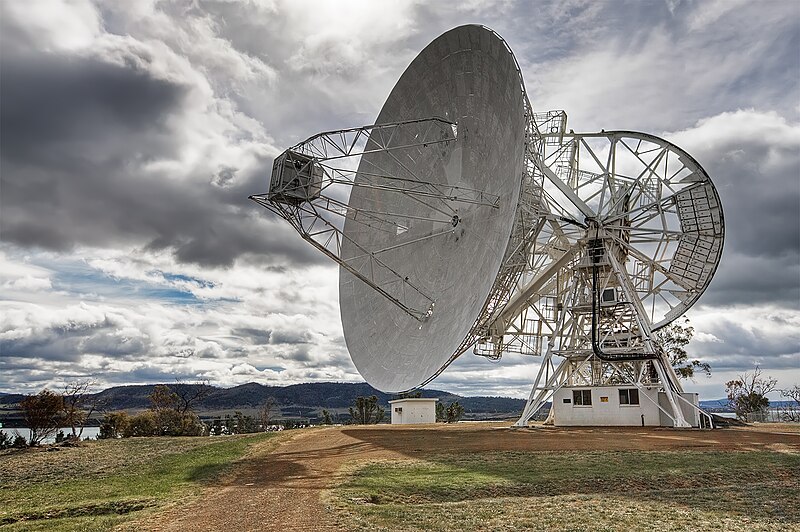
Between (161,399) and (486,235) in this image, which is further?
(161,399)

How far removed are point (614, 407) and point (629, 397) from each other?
1.03 m

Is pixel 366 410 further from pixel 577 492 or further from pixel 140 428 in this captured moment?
pixel 577 492

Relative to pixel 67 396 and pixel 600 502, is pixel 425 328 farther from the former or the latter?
pixel 67 396

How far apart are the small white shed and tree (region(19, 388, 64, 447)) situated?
26547mm

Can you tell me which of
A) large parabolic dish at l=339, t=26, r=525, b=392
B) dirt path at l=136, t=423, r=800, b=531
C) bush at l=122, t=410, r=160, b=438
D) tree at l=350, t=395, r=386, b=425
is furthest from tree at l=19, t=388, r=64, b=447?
tree at l=350, t=395, r=386, b=425

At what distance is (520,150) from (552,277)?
17389 millimetres

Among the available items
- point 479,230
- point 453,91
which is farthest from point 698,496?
point 453,91

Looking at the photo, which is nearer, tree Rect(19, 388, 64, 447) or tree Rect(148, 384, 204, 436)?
tree Rect(19, 388, 64, 447)

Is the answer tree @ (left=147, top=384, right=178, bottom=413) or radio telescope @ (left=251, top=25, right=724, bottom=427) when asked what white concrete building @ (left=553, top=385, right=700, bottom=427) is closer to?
radio telescope @ (left=251, top=25, right=724, bottom=427)

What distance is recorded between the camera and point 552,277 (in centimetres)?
4019

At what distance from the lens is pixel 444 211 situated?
100 ft

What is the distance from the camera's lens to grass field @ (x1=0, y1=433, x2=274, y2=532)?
52.0ft

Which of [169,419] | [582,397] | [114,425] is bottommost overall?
[169,419]

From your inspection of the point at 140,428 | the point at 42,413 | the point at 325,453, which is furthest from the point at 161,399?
the point at 325,453
